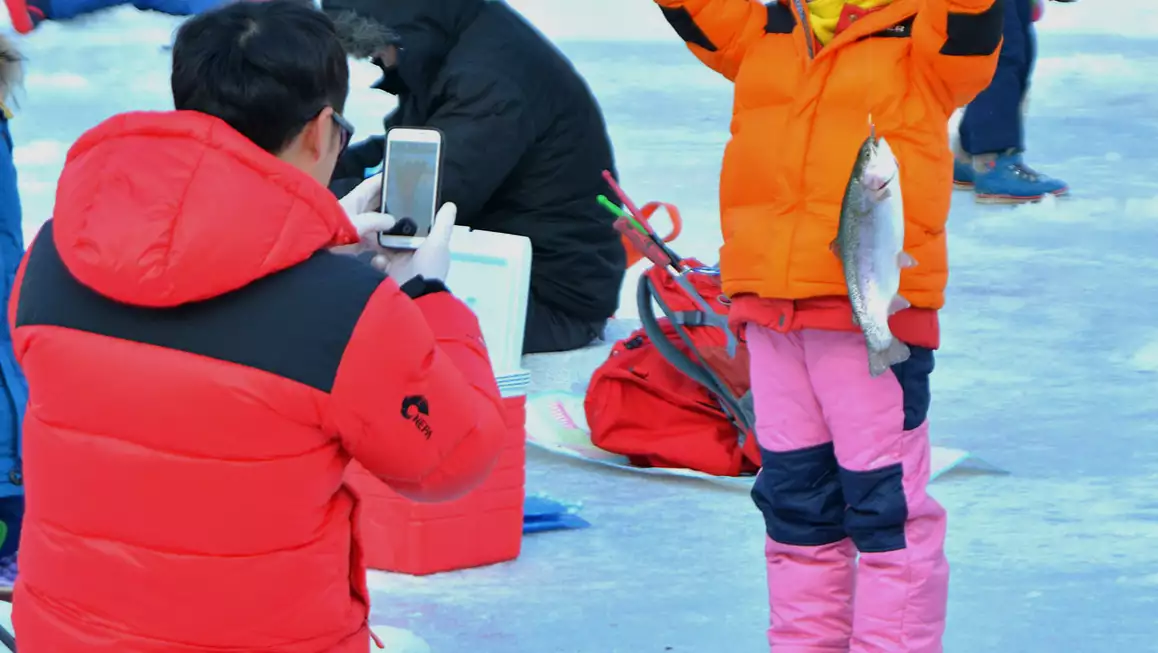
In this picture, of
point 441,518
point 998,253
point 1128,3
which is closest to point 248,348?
point 441,518

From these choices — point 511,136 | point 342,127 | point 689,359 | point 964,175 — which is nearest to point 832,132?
point 342,127

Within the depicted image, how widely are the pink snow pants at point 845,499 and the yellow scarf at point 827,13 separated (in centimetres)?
49

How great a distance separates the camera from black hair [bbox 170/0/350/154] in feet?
6.24

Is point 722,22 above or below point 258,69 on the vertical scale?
below

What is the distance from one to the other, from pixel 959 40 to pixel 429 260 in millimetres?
977

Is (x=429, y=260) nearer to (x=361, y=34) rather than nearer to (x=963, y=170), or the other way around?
(x=361, y=34)

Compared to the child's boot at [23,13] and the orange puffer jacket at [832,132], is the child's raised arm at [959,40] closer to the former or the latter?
the orange puffer jacket at [832,132]

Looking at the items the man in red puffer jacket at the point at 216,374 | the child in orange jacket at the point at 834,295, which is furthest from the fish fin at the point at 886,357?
the man in red puffer jacket at the point at 216,374

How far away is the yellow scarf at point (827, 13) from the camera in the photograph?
2.81 metres

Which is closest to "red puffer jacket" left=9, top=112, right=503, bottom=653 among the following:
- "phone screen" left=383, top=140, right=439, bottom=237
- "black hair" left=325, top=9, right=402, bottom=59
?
"phone screen" left=383, top=140, right=439, bottom=237

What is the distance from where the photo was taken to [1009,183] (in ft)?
25.6

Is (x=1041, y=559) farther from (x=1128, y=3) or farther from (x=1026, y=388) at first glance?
(x=1128, y=3)

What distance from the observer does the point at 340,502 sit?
1.98 meters

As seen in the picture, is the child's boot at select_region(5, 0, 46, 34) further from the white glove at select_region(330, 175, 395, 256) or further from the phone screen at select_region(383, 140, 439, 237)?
the white glove at select_region(330, 175, 395, 256)
